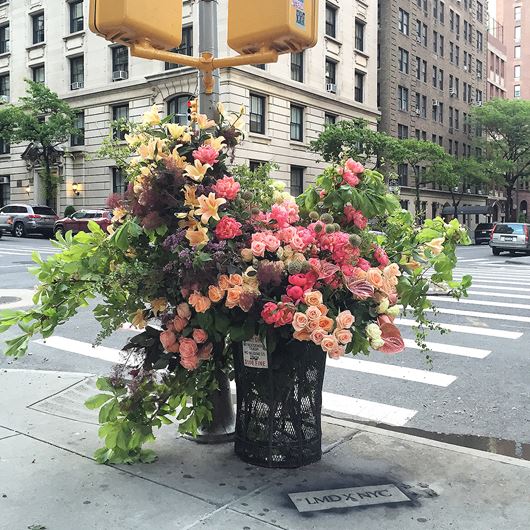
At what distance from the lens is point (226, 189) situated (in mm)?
3619

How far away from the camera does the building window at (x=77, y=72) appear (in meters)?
38.9

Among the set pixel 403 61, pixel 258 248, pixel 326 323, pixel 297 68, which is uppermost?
pixel 403 61

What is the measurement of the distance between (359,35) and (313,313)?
137 ft

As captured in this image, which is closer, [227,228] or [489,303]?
[227,228]

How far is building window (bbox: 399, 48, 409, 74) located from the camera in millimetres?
49969

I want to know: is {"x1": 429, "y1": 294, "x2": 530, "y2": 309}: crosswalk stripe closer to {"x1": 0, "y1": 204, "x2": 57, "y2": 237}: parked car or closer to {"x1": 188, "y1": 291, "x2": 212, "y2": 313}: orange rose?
{"x1": 188, "y1": 291, "x2": 212, "y2": 313}: orange rose

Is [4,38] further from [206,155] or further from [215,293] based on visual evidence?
[215,293]

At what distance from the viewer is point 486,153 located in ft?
190

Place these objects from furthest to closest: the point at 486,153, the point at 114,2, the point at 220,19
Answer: the point at 486,153
the point at 220,19
the point at 114,2

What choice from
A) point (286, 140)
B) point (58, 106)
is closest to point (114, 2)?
point (286, 140)

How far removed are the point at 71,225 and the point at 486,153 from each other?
136ft

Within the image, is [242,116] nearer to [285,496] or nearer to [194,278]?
[194,278]

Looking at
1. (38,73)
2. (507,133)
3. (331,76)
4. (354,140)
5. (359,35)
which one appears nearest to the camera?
(354,140)

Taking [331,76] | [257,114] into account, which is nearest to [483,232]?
[331,76]
